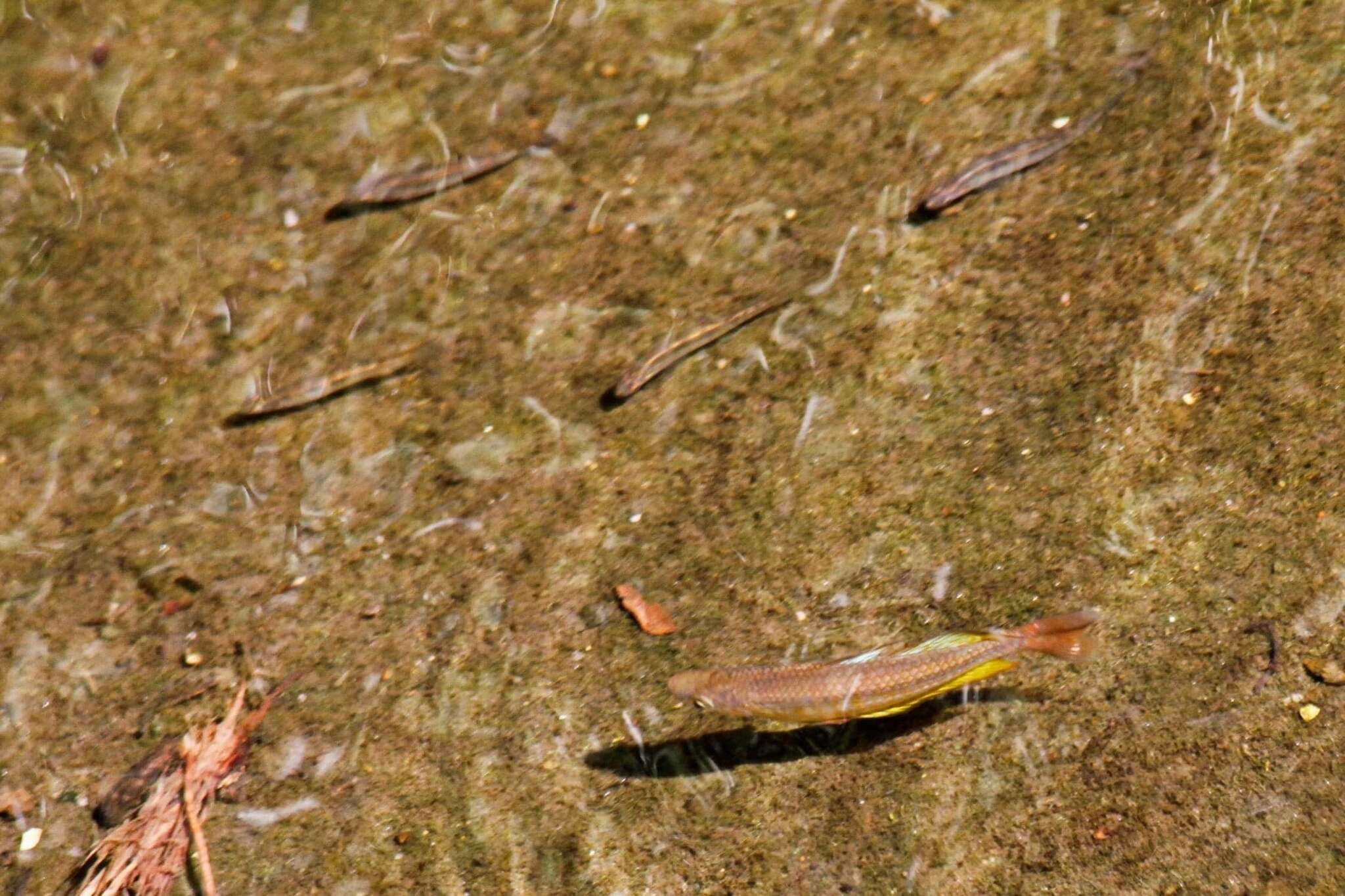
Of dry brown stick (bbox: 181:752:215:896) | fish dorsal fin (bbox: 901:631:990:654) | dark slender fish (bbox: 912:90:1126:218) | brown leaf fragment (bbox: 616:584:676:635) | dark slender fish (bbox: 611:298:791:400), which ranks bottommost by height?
dry brown stick (bbox: 181:752:215:896)

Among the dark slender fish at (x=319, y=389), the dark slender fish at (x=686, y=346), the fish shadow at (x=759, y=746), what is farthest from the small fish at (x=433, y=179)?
the fish shadow at (x=759, y=746)

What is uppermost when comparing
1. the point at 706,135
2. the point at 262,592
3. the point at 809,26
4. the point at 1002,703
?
the point at 809,26

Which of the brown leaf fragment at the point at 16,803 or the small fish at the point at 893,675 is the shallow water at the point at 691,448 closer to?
the brown leaf fragment at the point at 16,803

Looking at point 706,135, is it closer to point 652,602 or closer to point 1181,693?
point 652,602

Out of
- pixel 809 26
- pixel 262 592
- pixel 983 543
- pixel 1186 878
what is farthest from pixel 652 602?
pixel 809 26

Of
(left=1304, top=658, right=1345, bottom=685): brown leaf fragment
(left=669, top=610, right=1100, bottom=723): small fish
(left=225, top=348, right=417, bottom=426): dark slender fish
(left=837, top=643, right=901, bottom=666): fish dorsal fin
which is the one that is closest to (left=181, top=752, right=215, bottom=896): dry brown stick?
(left=225, top=348, right=417, bottom=426): dark slender fish

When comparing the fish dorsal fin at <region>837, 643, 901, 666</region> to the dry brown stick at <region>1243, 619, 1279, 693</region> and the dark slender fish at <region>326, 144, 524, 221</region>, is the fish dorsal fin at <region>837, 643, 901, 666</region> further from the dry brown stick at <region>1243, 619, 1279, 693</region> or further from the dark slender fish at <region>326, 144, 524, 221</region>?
the dark slender fish at <region>326, 144, 524, 221</region>

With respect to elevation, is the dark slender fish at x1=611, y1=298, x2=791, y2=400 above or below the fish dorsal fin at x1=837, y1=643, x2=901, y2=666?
above

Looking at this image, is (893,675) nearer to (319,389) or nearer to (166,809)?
(166,809)

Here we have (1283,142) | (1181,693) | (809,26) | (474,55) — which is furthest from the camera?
(474,55)
